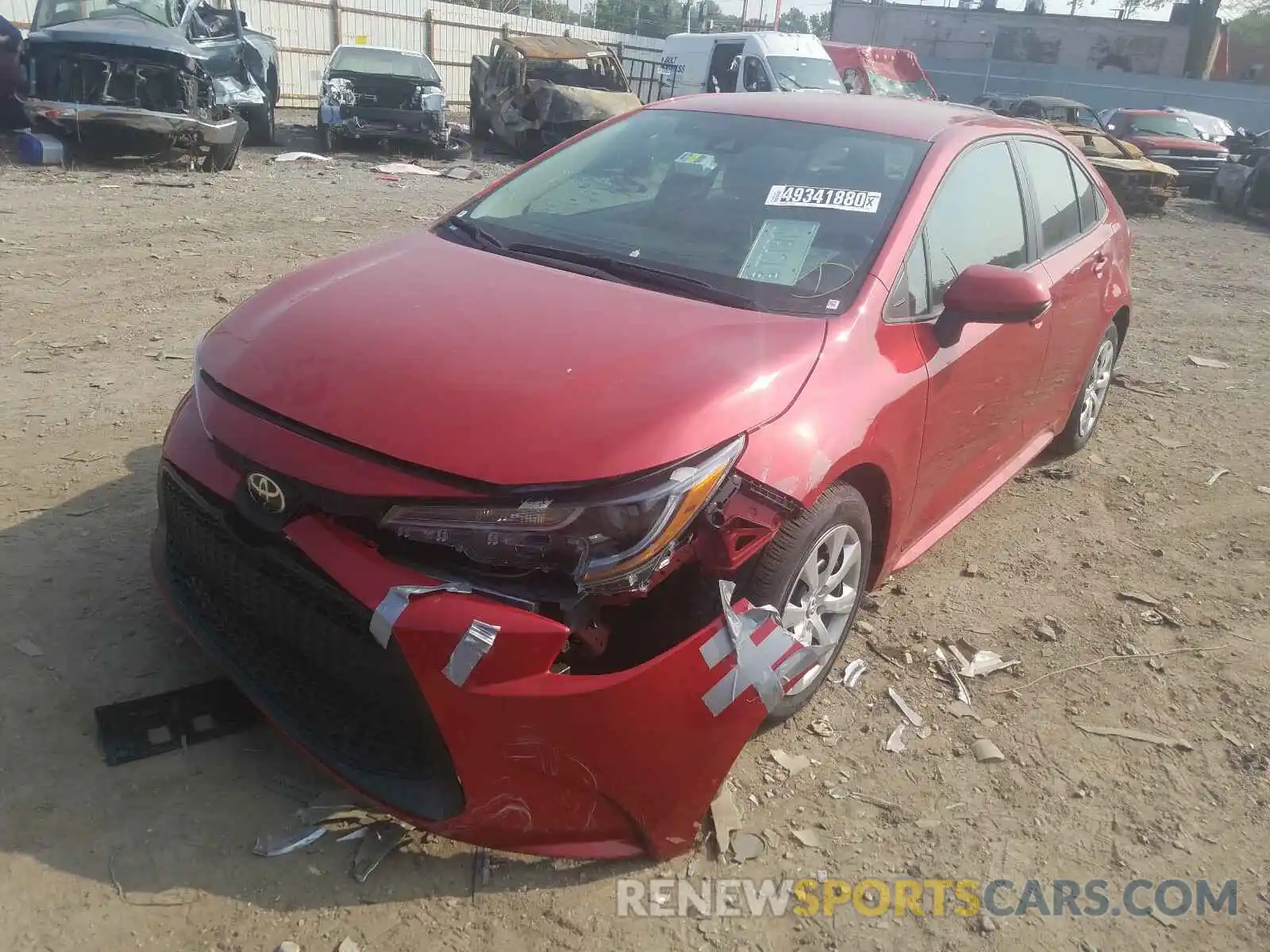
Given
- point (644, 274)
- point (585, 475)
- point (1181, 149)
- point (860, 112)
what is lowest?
point (585, 475)

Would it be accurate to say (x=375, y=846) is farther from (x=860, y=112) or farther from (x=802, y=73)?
(x=802, y=73)

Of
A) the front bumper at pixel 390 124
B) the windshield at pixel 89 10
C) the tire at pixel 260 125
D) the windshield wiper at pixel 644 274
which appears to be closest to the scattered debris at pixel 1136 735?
the windshield wiper at pixel 644 274

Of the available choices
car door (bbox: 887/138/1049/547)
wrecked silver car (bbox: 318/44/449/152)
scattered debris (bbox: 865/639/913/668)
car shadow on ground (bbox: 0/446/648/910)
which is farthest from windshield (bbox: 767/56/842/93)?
car shadow on ground (bbox: 0/446/648/910)

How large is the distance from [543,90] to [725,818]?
590 inches

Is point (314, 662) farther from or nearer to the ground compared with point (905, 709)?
farther from the ground

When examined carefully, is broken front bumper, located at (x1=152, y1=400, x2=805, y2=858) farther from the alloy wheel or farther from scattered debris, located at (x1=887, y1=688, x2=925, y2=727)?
scattered debris, located at (x1=887, y1=688, x2=925, y2=727)

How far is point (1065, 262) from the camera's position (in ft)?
13.5

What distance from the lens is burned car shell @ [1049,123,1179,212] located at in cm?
1480

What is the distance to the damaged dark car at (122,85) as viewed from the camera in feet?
34.4

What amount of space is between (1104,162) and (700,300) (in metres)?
14.2

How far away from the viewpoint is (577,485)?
2160mm

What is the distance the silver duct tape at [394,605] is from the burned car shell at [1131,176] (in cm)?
1500

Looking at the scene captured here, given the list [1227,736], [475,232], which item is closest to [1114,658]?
[1227,736]

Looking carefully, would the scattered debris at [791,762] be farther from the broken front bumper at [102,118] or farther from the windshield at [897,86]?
the windshield at [897,86]
